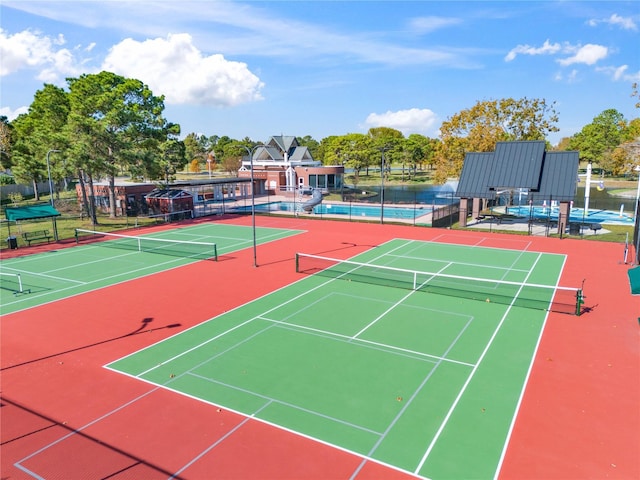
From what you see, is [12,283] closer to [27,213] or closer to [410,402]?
[27,213]

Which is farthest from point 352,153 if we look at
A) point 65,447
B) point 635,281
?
point 65,447

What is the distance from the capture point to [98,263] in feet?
86.7

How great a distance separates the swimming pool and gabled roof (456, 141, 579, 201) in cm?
841

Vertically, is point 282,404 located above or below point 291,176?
below

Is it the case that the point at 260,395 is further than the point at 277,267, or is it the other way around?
the point at 277,267

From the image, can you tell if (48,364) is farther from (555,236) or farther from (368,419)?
(555,236)

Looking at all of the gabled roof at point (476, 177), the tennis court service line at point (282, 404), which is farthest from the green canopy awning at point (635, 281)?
the gabled roof at point (476, 177)

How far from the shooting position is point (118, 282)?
2242 centimetres

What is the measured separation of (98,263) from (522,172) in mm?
32650

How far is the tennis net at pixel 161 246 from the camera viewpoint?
2856 centimetres

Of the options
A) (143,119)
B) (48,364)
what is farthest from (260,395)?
(143,119)

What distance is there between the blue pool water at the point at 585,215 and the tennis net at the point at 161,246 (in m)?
28.1

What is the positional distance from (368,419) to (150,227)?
34.0m

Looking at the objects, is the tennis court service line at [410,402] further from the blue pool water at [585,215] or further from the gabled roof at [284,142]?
the gabled roof at [284,142]
